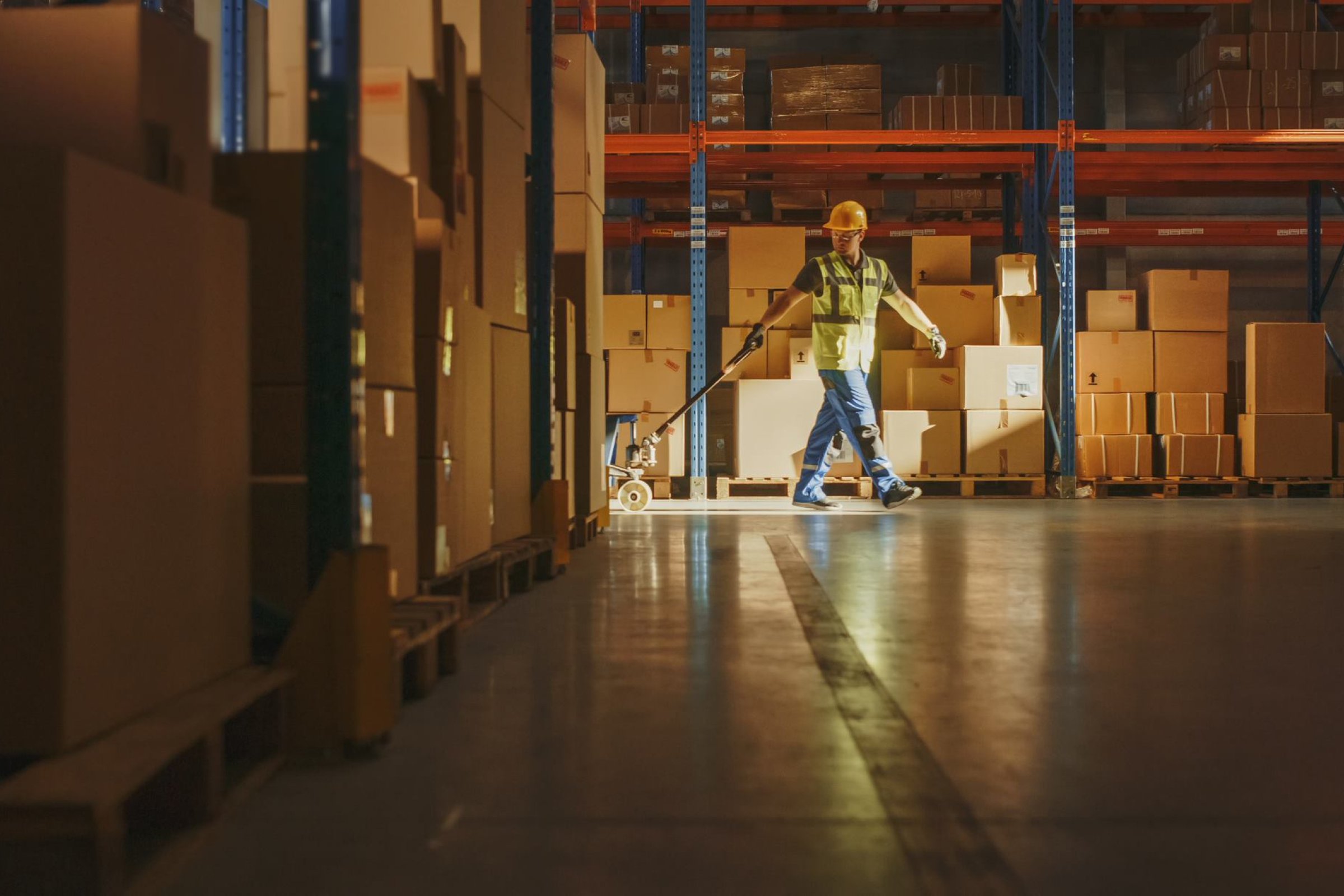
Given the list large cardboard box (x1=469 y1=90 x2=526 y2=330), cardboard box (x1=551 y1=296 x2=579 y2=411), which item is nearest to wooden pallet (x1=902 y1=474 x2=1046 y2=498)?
cardboard box (x1=551 y1=296 x2=579 y2=411)

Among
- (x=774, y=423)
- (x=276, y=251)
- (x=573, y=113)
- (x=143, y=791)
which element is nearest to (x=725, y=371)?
(x=774, y=423)

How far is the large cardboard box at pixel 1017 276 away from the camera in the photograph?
10.3 m

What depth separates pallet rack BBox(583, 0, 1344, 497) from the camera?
10273 mm

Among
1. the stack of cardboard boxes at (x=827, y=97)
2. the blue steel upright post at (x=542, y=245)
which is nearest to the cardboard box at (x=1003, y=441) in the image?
the stack of cardboard boxes at (x=827, y=97)

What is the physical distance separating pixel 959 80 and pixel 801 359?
297 cm

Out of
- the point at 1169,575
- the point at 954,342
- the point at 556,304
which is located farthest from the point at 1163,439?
the point at 556,304

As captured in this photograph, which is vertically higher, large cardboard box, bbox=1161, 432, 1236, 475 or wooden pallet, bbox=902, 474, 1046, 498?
large cardboard box, bbox=1161, 432, 1236, 475

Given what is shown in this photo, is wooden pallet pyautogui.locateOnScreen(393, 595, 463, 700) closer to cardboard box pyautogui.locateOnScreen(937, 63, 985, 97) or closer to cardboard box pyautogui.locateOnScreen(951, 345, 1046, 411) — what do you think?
cardboard box pyautogui.locateOnScreen(951, 345, 1046, 411)

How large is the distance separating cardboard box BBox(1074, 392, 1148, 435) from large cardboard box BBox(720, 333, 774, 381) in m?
2.64

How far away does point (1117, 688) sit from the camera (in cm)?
291

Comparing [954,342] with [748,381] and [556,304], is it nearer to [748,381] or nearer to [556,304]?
[748,381]

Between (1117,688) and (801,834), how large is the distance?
132 centimetres

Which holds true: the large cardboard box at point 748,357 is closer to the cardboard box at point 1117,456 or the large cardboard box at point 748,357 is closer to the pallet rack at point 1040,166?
the pallet rack at point 1040,166

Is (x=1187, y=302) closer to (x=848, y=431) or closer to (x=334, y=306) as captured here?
(x=848, y=431)
